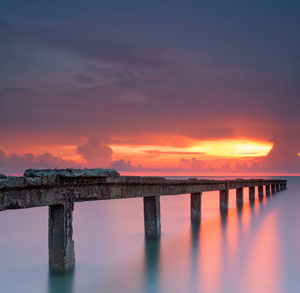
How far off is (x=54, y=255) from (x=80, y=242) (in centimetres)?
435

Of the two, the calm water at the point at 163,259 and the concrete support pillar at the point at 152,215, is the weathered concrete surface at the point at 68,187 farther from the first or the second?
the calm water at the point at 163,259

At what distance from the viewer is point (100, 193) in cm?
812

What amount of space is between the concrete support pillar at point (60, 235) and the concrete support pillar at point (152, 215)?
13.0 ft

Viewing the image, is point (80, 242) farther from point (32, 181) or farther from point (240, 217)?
point (240, 217)

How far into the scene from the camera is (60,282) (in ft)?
24.5

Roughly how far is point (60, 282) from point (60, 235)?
3.30 feet

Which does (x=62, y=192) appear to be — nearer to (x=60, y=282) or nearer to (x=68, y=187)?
(x=68, y=187)

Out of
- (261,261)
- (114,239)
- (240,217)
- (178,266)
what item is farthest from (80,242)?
(240,217)

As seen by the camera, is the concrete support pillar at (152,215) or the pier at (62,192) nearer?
the pier at (62,192)

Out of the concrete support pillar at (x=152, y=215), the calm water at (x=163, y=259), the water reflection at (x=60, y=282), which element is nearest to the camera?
the water reflection at (x=60, y=282)

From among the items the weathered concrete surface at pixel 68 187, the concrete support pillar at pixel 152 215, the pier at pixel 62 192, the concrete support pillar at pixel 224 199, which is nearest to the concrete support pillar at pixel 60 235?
the pier at pixel 62 192

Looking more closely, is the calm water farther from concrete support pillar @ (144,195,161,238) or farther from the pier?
the pier

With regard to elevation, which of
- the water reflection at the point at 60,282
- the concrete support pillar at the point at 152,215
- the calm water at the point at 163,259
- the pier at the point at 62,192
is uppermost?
the pier at the point at 62,192

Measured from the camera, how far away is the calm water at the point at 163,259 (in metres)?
7.61
